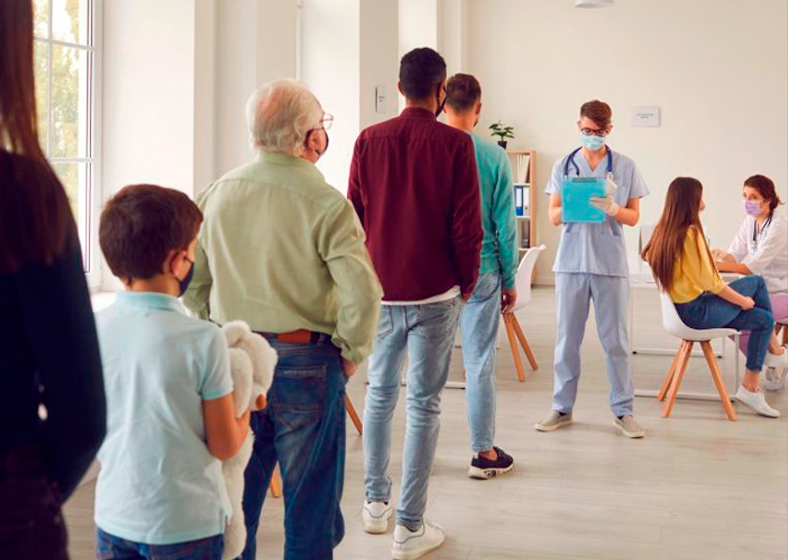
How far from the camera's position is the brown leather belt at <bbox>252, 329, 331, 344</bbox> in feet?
7.85

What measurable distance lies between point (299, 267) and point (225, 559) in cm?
71

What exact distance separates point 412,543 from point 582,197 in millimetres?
2026

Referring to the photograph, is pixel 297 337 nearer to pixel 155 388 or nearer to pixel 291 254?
pixel 291 254

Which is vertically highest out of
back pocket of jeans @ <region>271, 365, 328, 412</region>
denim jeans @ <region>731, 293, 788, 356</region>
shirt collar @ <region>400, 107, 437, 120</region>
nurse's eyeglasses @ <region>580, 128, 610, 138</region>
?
nurse's eyeglasses @ <region>580, 128, 610, 138</region>

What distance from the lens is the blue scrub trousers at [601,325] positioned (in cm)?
473

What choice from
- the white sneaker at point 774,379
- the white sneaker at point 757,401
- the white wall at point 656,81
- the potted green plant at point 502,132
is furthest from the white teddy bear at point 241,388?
the white wall at point 656,81

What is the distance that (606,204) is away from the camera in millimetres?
4621

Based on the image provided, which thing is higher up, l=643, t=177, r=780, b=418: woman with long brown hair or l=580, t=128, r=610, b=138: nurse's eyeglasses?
l=580, t=128, r=610, b=138: nurse's eyeglasses

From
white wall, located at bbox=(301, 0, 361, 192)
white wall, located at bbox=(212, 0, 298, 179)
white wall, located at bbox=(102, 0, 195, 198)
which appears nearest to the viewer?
white wall, located at bbox=(102, 0, 195, 198)

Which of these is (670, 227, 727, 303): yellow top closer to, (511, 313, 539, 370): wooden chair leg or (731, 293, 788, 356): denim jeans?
(731, 293, 788, 356): denim jeans

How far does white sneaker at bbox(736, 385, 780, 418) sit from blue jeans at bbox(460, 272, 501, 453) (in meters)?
1.86

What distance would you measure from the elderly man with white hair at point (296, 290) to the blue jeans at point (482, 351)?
1.55 meters

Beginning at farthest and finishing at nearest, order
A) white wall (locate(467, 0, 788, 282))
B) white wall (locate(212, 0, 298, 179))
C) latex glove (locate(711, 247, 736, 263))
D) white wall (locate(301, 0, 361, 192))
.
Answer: white wall (locate(467, 0, 788, 282))
white wall (locate(301, 0, 361, 192))
latex glove (locate(711, 247, 736, 263))
white wall (locate(212, 0, 298, 179))

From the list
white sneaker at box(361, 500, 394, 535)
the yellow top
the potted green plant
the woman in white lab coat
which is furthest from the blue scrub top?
the potted green plant
